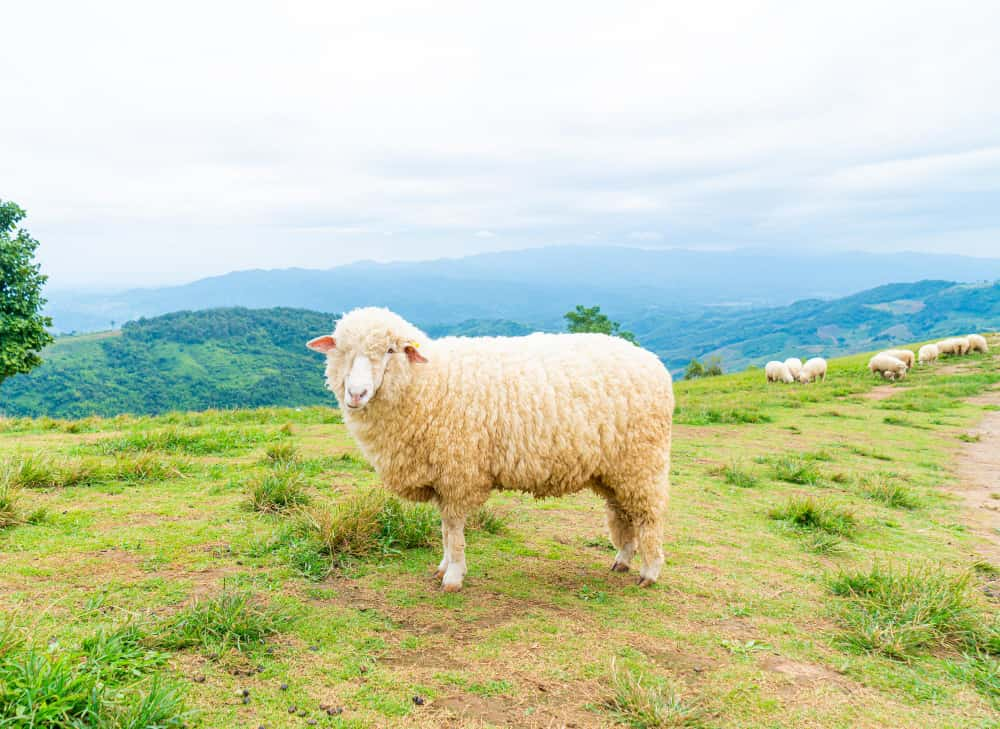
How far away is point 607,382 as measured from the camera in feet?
Result: 18.5

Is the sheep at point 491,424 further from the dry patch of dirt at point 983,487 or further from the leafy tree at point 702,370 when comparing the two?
the leafy tree at point 702,370

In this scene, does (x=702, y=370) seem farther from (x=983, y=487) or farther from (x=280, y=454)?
(x=280, y=454)

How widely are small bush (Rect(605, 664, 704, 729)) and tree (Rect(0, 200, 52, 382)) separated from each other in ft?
70.3

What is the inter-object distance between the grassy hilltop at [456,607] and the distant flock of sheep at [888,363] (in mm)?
22382

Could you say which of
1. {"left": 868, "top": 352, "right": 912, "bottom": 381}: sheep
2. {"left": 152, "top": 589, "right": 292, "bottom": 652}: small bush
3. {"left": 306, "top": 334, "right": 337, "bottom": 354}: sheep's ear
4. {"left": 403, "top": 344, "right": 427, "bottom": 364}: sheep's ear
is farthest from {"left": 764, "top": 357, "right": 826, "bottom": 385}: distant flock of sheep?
{"left": 152, "top": 589, "right": 292, "bottom": 652}: small bush

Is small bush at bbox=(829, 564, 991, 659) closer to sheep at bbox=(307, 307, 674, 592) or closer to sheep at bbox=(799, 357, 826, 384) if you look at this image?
sheep at bbox=(307, 307, 674, 592)

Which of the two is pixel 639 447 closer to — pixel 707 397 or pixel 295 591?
pixel 295 591

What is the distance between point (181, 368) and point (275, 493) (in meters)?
118

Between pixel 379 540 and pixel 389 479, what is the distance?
924 mm

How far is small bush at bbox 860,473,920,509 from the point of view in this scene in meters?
8.56

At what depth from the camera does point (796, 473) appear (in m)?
9.91

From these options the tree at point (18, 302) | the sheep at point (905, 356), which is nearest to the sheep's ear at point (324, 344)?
the tree at point (18, 302)

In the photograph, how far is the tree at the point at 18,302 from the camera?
1792 cm

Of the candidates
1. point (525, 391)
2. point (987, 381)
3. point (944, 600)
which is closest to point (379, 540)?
point (525, 391)
